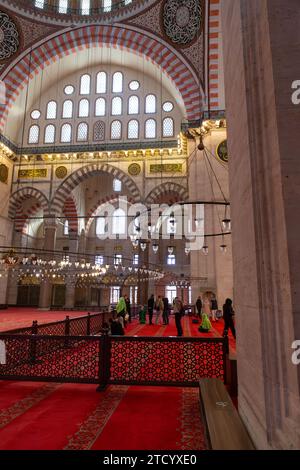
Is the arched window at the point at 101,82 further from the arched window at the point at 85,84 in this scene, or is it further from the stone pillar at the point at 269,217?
the stone pillar at the point at 269,217

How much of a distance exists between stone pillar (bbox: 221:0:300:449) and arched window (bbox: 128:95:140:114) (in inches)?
536

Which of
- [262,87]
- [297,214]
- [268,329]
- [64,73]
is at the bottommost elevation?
[268,329]

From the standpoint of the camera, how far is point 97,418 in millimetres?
2627

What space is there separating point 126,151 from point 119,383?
12.1 m

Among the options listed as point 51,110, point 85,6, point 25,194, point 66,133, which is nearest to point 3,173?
point 25,194

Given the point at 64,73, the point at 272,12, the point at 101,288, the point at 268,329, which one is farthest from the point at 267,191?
the point at 101,288

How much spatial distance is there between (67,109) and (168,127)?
4.83 meters

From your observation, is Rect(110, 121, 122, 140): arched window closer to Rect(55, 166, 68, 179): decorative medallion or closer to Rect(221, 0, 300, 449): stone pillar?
Rect(55, 166, 68, 179): decorative medallion

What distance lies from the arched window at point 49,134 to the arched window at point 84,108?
1405 millimetres

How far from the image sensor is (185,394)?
11.1ft

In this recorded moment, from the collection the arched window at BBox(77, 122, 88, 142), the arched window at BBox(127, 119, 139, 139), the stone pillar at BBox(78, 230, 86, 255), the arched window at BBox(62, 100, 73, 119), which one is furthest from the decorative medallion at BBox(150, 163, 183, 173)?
the stone pillar at BBox(78, 230, 86, 255)

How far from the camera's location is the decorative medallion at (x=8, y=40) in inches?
513

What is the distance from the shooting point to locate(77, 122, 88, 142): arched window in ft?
49.2

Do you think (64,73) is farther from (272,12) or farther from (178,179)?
(272,12)
